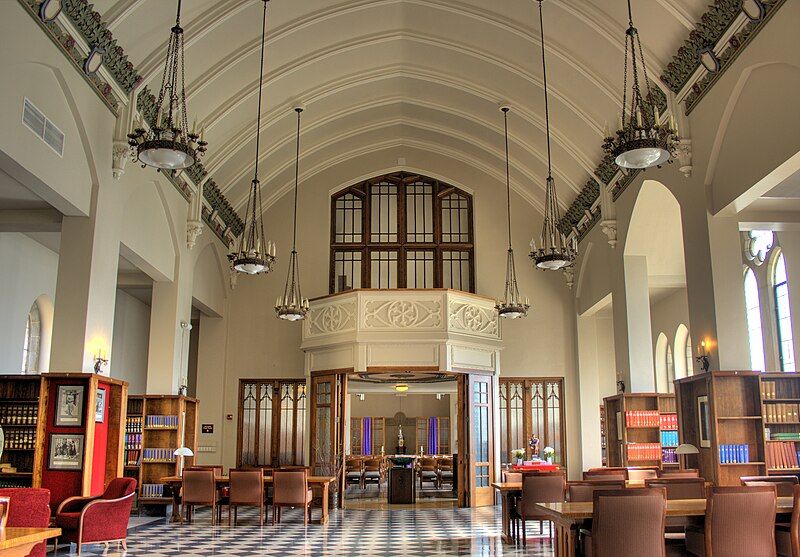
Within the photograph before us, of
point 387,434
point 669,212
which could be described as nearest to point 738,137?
point 669,212

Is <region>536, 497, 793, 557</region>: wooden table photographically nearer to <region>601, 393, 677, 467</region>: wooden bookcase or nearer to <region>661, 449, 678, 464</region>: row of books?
<region>601, 393, 677, 467</region>: wooden bookcase

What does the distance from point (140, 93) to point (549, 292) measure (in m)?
10.6

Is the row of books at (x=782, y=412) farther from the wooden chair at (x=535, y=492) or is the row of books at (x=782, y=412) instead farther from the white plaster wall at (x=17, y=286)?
the white plaster wall at (x=17, y=286)

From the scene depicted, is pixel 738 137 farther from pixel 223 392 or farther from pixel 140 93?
pixel 223 392

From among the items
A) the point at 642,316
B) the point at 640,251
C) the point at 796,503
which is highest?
the point at 640,251

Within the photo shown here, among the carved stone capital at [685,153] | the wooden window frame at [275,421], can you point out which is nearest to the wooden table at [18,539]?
the carved stone capital at [685,153]

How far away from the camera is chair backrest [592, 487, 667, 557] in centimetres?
591

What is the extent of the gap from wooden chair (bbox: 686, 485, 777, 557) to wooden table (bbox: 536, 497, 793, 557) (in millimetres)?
121

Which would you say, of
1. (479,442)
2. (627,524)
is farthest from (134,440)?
(627,524)

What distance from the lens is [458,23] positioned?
13586 millimetres

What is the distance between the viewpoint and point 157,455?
13.8 metres

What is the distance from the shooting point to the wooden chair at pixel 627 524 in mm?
5902

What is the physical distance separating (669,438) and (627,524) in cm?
873

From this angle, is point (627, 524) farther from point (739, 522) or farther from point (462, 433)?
point (462, 433)
